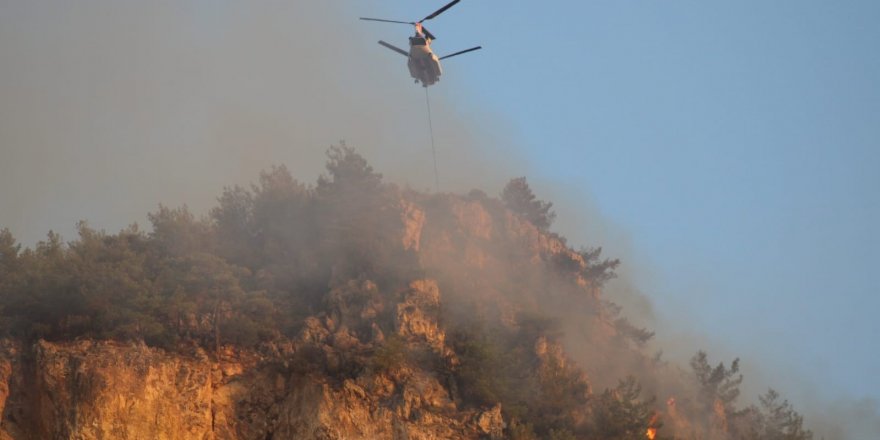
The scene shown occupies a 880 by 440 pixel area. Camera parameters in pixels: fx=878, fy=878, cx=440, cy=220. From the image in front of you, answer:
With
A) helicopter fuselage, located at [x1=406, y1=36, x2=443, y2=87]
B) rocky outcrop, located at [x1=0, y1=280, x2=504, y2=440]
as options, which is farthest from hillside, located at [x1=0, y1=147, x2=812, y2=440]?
helicopter fuselage, located at [x1=406, y1=36, x2=443, y2=87]

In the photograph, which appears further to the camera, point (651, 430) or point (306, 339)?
point (651, 430)

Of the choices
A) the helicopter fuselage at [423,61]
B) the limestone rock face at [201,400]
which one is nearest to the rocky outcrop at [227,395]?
the limestone rock face at [201,400]

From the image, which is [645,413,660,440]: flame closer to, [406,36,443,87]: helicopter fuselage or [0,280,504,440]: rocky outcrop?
[0,280,504,440]: rocky outcrop

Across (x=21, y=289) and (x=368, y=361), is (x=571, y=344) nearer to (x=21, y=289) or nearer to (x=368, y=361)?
(x=368, y=361)

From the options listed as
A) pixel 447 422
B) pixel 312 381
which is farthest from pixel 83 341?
pixel 447 422

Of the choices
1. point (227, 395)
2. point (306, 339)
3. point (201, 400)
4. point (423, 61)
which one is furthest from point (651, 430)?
point (201, 400)

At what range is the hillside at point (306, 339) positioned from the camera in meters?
38.3

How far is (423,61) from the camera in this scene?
135ft

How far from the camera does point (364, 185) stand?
58.2 metres

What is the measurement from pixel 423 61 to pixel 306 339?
14.6m

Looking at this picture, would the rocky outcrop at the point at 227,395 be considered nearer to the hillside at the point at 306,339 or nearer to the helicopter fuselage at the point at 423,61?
the hillside at the point at 306,339

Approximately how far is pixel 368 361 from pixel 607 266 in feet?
107

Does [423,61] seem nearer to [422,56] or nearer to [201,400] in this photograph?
[422,56]

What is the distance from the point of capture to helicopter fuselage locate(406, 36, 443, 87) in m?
40.7
